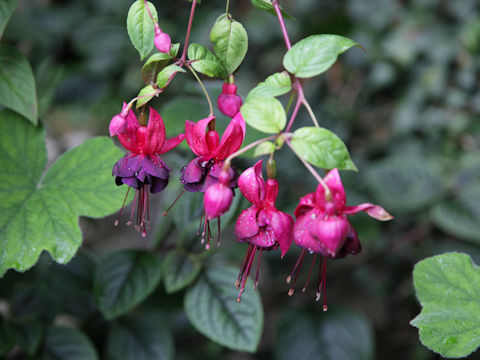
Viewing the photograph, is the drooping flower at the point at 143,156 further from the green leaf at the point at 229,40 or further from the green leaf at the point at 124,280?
the green leaf at the point at 124,280

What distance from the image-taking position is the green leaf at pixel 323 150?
1.83 feet

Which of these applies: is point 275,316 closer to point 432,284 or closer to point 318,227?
point 432,284

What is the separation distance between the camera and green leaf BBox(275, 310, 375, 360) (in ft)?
4.13

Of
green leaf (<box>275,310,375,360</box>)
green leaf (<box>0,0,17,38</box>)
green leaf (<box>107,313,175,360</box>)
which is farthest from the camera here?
green leaf (<box>275,310,375,360</box>)

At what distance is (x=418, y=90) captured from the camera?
5.78 feet

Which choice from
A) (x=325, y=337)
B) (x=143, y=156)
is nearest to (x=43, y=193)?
(x=143, y=156)

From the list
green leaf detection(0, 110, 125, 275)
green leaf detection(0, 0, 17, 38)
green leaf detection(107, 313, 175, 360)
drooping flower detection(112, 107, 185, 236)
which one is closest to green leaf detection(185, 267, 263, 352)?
green leaf detection(107, 313, 175, 360)

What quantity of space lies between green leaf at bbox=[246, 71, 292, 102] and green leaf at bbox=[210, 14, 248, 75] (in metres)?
0.07

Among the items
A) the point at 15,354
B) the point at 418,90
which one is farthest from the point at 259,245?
the point at 418,90

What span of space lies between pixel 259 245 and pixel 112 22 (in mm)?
1273

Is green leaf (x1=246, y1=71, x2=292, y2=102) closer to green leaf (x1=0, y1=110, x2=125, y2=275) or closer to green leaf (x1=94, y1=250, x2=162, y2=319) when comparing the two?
green leaf (x1=0, y1=110, x2=125, y2=275)

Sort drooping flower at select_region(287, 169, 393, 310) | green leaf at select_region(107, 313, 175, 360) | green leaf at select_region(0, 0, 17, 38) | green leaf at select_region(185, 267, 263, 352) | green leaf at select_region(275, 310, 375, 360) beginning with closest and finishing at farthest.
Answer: drooping flower at select_region(287, 169, 393, 310)
green leaf at select_region(0, 0, 17, 38)
green leaf at select_region(185, 267, 263, 352)
green leaf at select_region(107, 313, 175, 360)
green leaf at select_region(275, 310, 375, 360)

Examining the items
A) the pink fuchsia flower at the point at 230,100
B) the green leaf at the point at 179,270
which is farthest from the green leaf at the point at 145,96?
the green leaf at the point at 179,270

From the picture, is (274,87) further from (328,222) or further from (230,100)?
(328,222)
